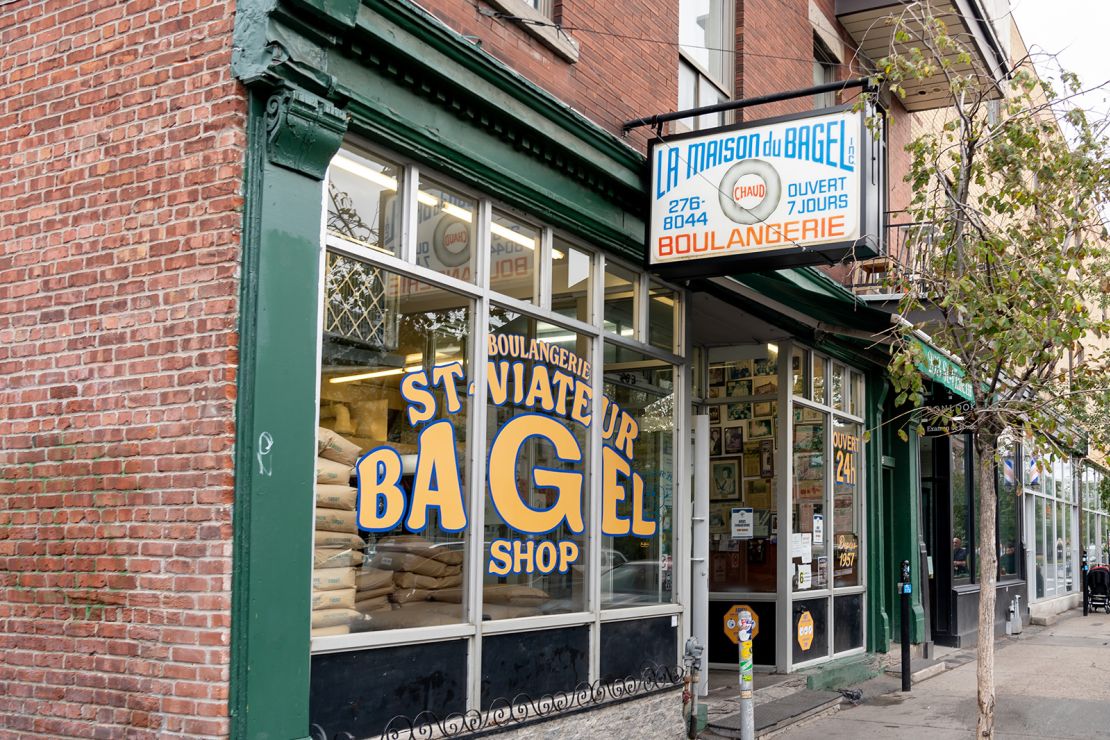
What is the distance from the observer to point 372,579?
6164mm

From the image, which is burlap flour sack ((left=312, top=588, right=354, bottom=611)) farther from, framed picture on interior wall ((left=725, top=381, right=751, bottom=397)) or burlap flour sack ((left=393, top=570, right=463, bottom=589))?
framed picture on interior wall ((left=725, top=381, right=751, bottom=397))

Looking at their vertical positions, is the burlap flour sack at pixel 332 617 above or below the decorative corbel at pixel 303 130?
below

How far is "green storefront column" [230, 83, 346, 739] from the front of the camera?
203 inches

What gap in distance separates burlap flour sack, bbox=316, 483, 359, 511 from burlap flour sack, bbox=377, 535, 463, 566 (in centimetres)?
32

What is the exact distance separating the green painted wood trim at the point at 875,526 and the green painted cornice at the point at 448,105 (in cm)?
697

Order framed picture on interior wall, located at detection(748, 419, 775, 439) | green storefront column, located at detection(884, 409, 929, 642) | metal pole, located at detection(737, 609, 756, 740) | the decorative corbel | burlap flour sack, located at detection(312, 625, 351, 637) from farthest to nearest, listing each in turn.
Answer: green storefront column, located at detection(884, 409, 929, 642) < framed picture on interior wall, located at detection(748, 419, 775, 439) < metal pole, located at detection(737, 609, 756, 740) < burlap flour sack, located at detection(312, 625, 351, 637) < the decorative corbel

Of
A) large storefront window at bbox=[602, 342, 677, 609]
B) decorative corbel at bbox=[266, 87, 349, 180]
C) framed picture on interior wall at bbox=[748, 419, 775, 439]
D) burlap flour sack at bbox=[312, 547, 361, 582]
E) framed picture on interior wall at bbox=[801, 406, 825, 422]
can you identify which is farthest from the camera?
framed picture on interior wall at bbox=[801, 406, 825, 422]

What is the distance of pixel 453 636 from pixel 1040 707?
25.1ft

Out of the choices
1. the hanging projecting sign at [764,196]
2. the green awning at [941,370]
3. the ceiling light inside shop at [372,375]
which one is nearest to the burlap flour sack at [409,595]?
the ceiling light inside shop at [372,375]

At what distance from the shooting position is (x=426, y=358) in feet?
22.0

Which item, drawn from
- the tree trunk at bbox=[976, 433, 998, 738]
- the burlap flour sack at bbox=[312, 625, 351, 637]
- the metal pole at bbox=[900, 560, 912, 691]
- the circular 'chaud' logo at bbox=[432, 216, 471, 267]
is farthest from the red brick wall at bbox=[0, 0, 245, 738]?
the metal pole at bbox=[900, 560, 912, 691]

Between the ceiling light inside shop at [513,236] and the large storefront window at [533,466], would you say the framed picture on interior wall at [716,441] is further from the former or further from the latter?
the ceiling light inside shop at [513,236]

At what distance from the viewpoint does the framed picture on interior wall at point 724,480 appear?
42.5ft

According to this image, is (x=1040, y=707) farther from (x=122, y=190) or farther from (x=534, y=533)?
(x=122, y=190)
